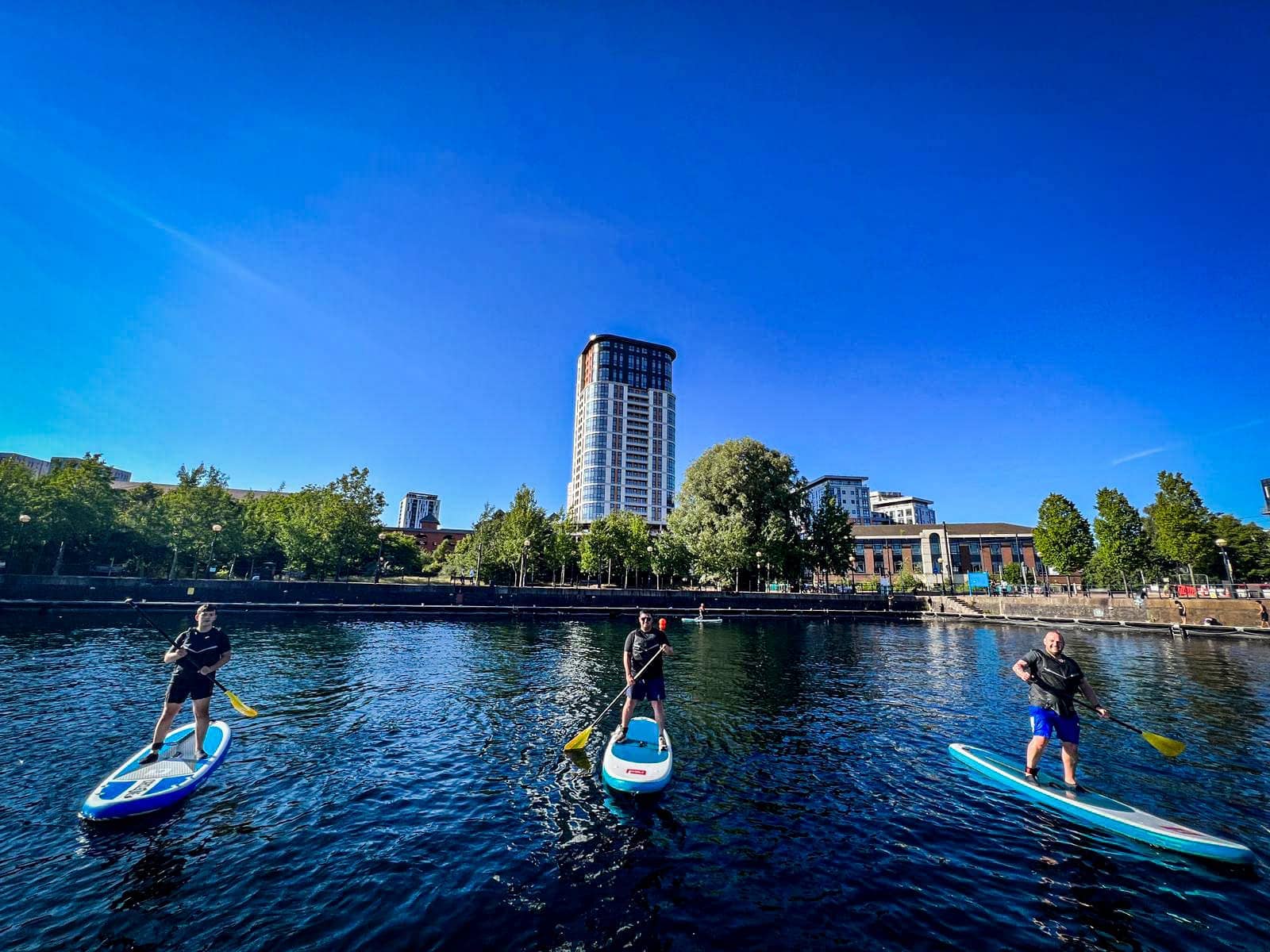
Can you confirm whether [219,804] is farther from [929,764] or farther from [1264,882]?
[1264,882]

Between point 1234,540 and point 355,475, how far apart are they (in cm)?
11503

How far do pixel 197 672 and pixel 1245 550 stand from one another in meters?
108

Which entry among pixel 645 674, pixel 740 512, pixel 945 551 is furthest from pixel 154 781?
pixel 945 551

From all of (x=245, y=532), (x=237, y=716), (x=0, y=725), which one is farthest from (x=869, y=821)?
(x=245, y=532)

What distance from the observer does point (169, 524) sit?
188 ft

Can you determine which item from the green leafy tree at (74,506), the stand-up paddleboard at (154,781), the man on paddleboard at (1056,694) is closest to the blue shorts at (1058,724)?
the man on paddleboard at (1056,694)

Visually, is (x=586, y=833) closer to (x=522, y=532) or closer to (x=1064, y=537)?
(x=522, y=532)

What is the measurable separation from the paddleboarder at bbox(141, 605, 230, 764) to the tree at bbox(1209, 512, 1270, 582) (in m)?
102

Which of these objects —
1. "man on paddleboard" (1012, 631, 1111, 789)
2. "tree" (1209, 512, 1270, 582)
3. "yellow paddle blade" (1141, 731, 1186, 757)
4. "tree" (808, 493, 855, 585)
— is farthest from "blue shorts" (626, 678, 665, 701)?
"tree" (1209, 512, 1270, 582)

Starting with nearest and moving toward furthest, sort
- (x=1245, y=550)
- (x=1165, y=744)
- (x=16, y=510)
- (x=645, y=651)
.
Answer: (x=1165, y=744)
(x=645, y=651)
(x=16, y=510)
(x=1245, y=550)

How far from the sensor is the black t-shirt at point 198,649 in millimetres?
10742

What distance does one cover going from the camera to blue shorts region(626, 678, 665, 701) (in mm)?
12586

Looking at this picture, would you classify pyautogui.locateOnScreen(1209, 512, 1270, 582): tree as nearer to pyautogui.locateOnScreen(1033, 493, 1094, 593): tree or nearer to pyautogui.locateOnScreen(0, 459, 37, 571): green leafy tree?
pyautogui.locateOnScreen(1033, 493, 1094, 593): tree

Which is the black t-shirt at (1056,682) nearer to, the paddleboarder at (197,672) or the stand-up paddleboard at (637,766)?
the stand-up paddleboard at (637,766)
